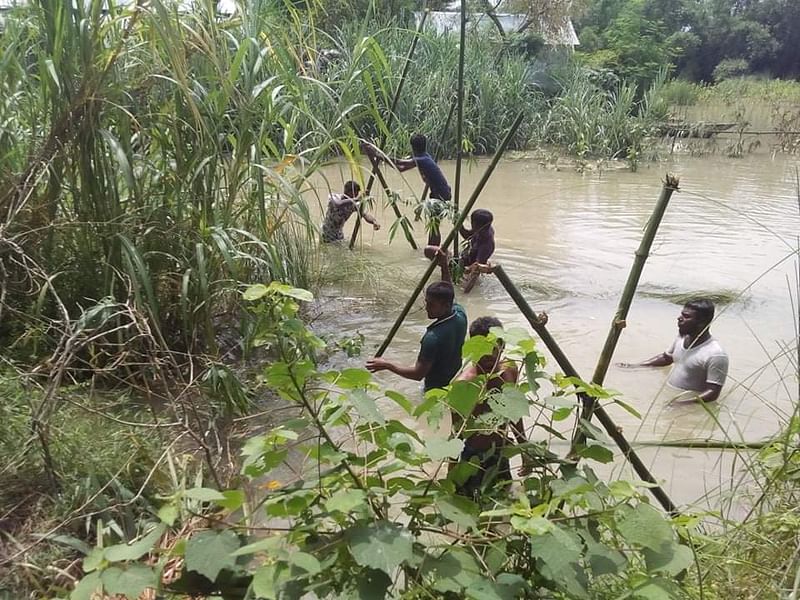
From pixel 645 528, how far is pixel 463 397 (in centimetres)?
44

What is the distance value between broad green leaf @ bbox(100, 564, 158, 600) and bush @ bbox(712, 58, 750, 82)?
109 feet

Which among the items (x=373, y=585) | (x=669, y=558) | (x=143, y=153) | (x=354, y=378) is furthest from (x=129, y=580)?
(x=143, y=153)

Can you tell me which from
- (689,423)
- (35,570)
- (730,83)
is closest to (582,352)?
(689,423)

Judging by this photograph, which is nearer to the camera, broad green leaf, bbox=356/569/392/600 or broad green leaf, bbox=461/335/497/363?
broad green leaf, bbox=356/569/392/600

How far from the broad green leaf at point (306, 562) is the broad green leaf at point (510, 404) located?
18.8 inches

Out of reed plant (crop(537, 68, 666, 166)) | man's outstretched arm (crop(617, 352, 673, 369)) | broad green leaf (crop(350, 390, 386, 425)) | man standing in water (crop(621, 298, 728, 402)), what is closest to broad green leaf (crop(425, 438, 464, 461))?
broad green leaf (crop(350, 390, 386, 425))

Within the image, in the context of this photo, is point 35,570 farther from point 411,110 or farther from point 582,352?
point 411,110

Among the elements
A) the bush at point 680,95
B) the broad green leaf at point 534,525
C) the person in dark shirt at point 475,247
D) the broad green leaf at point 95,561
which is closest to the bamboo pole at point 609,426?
the broad green leaf at point 534,525

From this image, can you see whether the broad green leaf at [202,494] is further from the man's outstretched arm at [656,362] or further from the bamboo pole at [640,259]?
the man's outstretched arm at [656,362]

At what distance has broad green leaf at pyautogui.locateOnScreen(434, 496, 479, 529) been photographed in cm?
133

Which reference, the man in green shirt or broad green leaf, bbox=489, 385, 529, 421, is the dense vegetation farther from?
the man in green shirt

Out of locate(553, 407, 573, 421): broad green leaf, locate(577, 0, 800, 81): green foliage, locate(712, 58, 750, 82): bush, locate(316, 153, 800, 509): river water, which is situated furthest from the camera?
locate(577, 0, 800, 81): green foliage

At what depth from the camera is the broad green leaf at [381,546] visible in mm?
1178

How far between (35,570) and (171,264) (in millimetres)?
1673
